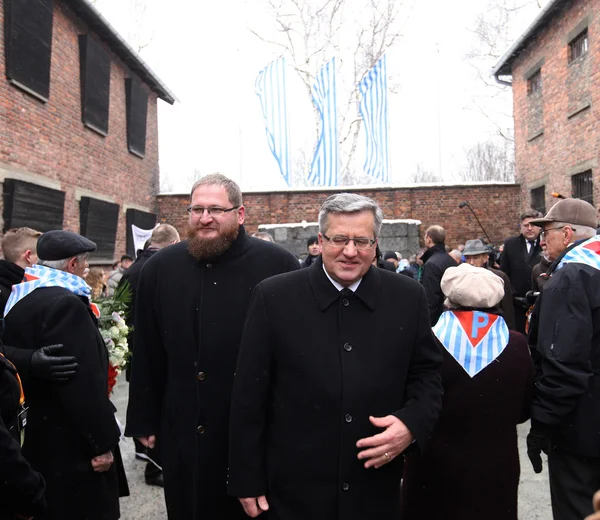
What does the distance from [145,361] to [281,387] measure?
95cm

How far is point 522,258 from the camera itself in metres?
7.14

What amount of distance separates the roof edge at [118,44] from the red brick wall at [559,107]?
10.5m

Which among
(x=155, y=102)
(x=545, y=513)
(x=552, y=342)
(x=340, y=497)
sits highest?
(x=155, y=102)

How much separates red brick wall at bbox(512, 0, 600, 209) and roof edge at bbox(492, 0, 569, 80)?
16cm

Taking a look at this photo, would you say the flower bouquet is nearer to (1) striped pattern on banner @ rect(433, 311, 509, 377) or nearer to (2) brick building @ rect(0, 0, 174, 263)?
(1) striped pattern on banner @ rect(433, 311, 509, 377)

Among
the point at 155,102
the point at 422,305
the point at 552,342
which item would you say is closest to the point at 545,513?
the point at 552,342

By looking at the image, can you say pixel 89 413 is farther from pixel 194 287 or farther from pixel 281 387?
pixel 281 387

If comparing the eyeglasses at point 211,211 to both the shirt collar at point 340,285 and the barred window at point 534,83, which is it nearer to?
the shirt collar at point 340,285

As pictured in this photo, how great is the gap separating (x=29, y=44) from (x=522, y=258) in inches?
350

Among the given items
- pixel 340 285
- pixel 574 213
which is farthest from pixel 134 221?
pixel 340 285

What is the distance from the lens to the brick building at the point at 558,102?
39.0 feet

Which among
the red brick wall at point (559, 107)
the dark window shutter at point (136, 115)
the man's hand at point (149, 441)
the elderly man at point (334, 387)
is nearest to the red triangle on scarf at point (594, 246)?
the elderly man at point (334, 387)

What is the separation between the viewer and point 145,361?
282 cm

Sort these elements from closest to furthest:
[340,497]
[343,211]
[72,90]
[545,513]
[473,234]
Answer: [340,497] → [343,211] → [545,513] → [72,90] → [473,234]
